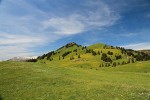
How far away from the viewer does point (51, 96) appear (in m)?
31.1

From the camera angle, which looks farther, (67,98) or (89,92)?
(89,92)

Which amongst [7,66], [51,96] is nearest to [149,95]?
[51,96]

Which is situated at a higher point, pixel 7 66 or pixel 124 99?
pixel 7 66

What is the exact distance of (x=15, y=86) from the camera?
3978 cm

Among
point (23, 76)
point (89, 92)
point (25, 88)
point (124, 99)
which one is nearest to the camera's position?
point (124, 99)

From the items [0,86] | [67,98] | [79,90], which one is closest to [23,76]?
[0,86]

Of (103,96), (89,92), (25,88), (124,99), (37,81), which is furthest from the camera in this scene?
(37,81)

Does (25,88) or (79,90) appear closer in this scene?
(79,90)

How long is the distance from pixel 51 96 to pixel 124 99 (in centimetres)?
874

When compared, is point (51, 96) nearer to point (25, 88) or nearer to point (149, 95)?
point (25, 88)

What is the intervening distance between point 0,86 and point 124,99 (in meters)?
20.9

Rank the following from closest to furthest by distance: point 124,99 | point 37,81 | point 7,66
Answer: point 124,99
point 37,81
point 7,66

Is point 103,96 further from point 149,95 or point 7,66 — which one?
point 7,66

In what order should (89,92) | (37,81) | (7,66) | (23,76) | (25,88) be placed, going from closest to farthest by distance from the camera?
(89,92), (25,88), (37,81), (23,76), (7,66)
